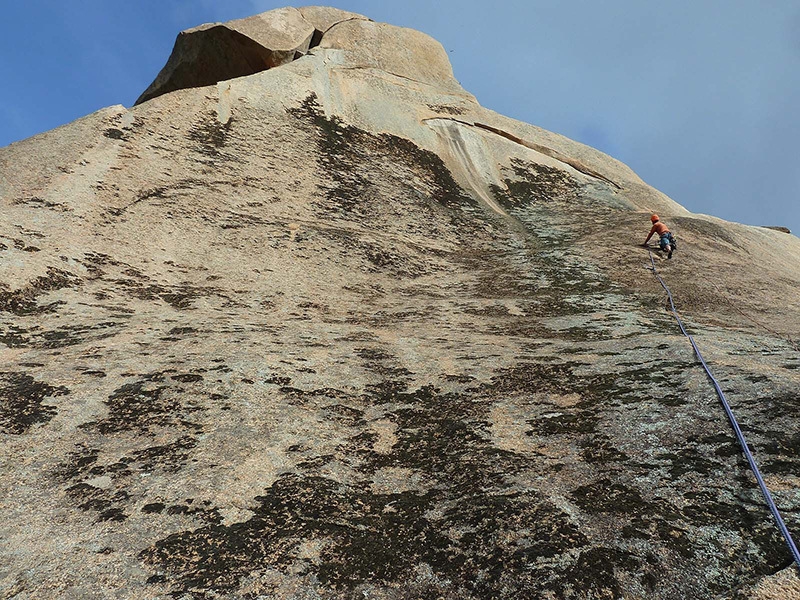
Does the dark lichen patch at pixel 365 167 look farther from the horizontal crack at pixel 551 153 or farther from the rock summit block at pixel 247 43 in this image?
the rock summit block at pixel 247 43

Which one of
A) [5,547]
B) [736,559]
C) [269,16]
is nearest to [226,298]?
[5,547]

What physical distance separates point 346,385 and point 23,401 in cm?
517

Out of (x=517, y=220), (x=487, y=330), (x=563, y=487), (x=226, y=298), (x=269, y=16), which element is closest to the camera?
(x=563, y=487)

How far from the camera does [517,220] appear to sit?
1168 inches

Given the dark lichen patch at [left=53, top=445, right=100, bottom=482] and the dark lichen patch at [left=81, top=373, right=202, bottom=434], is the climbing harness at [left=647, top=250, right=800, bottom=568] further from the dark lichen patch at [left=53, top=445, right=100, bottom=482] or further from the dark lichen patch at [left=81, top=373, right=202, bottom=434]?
the dark lichen patch at [left=53, top=445, right=100, bottom=482]

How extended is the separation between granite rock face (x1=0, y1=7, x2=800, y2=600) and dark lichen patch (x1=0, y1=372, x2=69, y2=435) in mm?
50

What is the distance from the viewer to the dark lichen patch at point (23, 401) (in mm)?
8852

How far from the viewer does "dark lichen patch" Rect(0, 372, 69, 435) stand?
29.0 feet

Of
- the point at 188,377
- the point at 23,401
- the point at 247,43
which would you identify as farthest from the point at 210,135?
the point at 23,401

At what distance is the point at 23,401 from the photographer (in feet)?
30.8

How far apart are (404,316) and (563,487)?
1002cm

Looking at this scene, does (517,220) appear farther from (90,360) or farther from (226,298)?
(90,360)

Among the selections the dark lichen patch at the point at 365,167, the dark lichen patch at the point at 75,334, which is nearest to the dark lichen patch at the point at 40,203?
the dark lichen patch at the point at 75,334

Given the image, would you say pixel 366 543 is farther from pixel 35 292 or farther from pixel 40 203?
pixel 40 203
